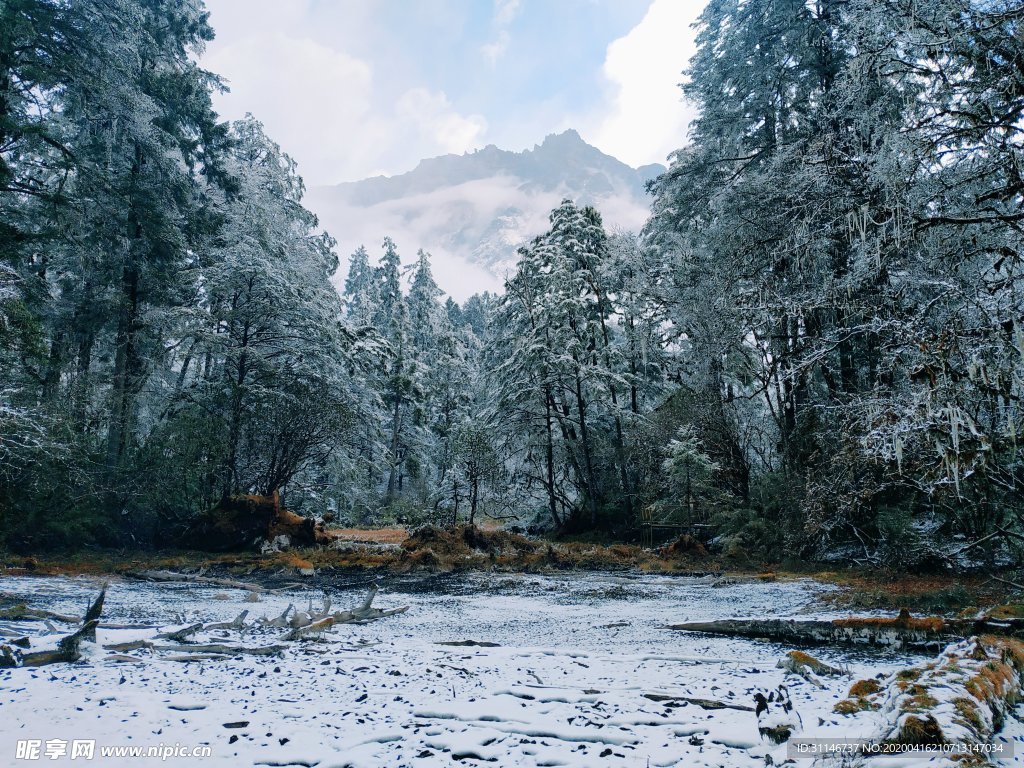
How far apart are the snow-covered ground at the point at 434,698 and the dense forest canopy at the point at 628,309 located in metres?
2.57

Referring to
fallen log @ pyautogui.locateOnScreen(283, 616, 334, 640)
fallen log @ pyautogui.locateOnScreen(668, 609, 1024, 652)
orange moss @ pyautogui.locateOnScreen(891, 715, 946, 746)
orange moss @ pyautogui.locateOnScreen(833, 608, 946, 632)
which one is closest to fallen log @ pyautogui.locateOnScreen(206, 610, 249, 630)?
fallen log @ pyautogui.locateOnScreen(283, 616, 334, 640)

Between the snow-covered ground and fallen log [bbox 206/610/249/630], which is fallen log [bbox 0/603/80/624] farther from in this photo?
fallen log [bbox 206/610/249/630]

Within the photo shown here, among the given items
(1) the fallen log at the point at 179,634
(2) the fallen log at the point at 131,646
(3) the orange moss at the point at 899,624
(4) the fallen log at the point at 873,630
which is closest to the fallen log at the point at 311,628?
(1) the fallen log at the point at 179,634

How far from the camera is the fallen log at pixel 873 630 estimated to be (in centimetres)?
393

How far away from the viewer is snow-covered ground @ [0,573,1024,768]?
2398 millimetres

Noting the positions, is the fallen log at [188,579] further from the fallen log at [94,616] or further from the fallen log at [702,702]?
the fallen log at [702,702]

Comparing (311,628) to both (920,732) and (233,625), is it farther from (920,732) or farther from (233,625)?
(920,732)

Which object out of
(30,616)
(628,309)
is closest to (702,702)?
(30,616)

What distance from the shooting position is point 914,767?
1.82 m

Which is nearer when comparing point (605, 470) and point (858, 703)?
point (858, 703)

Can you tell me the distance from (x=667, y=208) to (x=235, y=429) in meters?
13.7

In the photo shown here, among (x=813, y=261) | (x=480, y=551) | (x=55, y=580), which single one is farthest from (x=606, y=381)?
(x=55, y=580)

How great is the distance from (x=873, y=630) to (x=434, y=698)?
11.4 feet

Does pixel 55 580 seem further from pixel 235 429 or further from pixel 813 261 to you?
pixel 813 261
